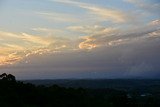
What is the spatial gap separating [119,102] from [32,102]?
12.4 m

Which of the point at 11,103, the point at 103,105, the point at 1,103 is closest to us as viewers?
the point at 1,103

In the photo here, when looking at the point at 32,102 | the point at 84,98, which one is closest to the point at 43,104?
the point at 32,102

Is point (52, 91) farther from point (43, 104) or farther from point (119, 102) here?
point (119, 102)

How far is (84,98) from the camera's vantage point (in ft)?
179

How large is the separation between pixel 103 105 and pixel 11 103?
11.8 metres

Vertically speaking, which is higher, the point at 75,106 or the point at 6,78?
the point at 6,78

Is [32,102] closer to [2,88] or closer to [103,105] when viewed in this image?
[2,88]

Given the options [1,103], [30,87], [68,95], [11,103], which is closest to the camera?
[1,103]

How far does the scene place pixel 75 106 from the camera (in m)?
51.6

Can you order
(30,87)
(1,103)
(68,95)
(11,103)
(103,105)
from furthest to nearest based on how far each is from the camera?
(30,87) → (68,95) → (103,105) → (11,103) → (1,103)

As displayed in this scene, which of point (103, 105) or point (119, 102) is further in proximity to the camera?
point (119, 102)

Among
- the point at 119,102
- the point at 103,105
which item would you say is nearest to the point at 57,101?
the point at 103,105

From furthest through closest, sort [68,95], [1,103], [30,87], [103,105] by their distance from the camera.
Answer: [30,87] → [68,95] → [103,105] → [1,103]

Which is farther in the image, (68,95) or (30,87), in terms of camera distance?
(30,87)
